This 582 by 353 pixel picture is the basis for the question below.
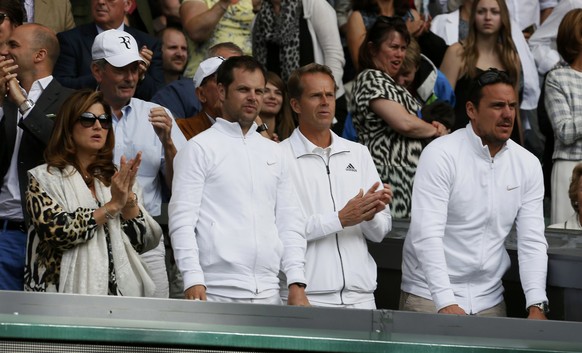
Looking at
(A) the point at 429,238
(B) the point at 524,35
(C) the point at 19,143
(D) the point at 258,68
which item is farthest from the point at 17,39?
(B) the point at 524,35

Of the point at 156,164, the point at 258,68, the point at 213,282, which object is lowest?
the point at 213,282

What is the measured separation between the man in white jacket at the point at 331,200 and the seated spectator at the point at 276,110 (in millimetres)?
1531

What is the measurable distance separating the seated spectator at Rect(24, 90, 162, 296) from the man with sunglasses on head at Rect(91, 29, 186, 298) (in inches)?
33.5

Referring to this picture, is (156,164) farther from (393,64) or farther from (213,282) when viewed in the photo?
(393,64)

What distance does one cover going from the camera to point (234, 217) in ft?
24.3

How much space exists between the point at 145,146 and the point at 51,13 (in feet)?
9.30

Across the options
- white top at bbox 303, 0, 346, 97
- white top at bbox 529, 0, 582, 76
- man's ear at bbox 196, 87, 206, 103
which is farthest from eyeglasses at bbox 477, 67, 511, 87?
white top at bbox 529, 0, 582, 76

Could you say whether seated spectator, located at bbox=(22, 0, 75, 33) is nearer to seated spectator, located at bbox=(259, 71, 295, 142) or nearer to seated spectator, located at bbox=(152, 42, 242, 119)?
seated spectator, located at bbox=(152, 42, 242, 119)

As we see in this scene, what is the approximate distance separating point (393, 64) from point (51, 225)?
10.6ft

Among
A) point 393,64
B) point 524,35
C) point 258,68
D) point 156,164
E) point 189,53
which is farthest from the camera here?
point 524,35

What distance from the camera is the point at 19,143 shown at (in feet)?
26.3

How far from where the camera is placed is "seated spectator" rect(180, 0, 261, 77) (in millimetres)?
10891

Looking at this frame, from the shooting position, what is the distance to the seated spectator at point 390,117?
30.4 feet

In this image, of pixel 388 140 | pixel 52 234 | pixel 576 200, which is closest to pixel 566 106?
pixel 576 200
